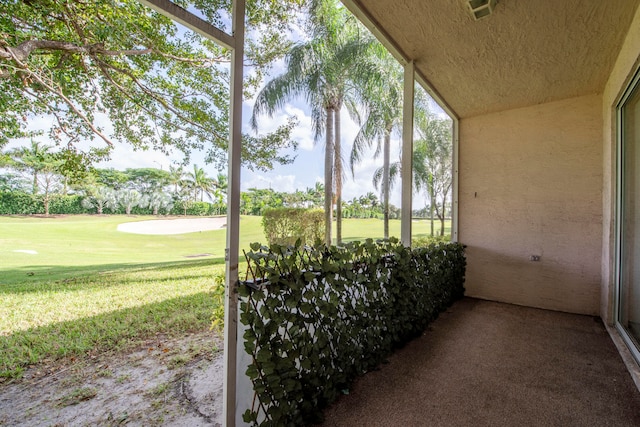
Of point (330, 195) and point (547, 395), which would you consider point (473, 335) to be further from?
point (330, 195)

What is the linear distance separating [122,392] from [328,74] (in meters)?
5.09

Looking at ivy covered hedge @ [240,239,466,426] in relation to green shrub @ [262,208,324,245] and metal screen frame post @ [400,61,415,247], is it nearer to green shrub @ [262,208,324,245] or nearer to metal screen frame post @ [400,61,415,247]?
metal screen frame post @ [400,61,415,247]

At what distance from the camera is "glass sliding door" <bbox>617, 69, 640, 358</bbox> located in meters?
2.30

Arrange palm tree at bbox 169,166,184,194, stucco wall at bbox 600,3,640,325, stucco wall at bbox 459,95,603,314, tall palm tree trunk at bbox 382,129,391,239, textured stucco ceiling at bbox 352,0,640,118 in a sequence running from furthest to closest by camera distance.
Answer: tall palm tree trunk at bbox 382,129,391,239 < stucco wall at bbox 459,95,603,314 < palm tree at bbox 169,166,184,194 < stucco wall at bbox 600,3,640,325 < textured stucco ceiling at bbox 352,0,640,118

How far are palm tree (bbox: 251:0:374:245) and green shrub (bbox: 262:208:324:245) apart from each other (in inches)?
12.3

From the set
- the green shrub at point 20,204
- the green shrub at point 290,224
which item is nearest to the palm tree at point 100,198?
the green shrub at point 20,204

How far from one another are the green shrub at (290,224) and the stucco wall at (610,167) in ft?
10.00

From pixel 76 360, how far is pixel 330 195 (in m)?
3.56

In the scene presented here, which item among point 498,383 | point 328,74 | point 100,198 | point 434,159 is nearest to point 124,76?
point 100,198

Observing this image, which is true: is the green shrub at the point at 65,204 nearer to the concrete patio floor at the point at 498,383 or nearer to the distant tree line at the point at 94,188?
the distant tree line at the point at 94,188

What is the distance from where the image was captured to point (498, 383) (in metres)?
1.95

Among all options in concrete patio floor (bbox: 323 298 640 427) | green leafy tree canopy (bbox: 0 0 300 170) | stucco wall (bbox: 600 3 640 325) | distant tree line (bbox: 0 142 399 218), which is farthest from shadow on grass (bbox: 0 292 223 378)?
stucco wall (bbox: 600 3 640 325)

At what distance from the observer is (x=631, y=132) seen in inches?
97.1

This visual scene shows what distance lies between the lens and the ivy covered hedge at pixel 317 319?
51.8 inches
